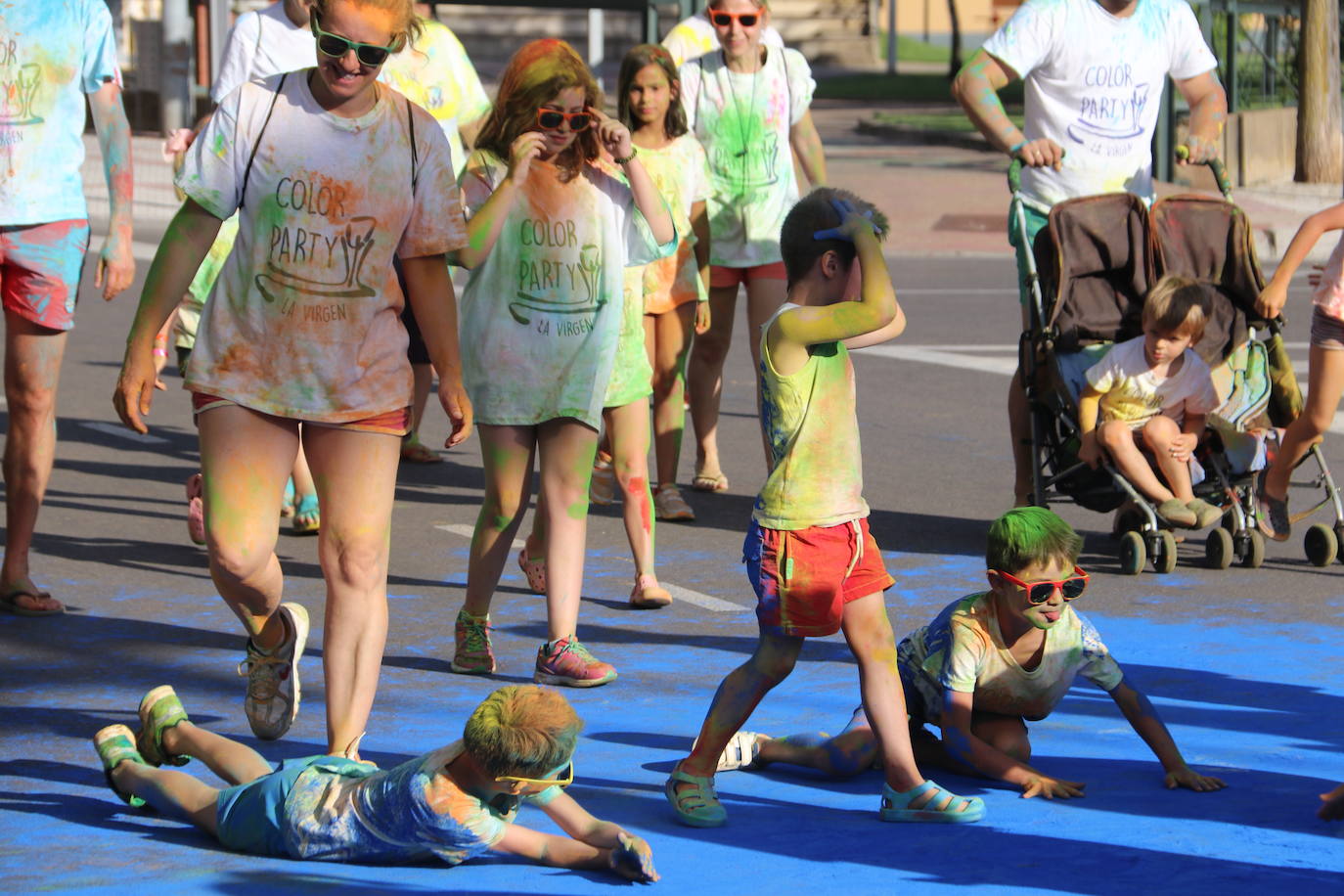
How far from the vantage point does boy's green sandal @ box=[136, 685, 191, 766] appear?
4934mm

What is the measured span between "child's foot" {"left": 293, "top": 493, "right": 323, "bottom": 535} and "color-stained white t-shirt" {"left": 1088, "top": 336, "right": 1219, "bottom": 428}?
10.4ft

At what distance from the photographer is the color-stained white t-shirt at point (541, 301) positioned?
20.4ft

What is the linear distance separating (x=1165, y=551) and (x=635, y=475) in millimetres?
2139

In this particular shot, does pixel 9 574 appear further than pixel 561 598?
Yes

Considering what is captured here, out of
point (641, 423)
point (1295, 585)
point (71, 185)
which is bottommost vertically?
point (1295, 585)

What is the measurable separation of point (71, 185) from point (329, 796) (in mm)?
3087

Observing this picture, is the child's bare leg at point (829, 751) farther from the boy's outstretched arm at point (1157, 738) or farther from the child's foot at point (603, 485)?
the child's foot at point (603, 485)

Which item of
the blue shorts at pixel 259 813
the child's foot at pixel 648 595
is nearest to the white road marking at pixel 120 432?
the child's foot at pixel 648 595

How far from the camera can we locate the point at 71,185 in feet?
22.5

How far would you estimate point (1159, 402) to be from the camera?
26.3 feet

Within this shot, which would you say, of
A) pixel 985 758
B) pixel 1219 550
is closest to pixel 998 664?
pixel 985 758

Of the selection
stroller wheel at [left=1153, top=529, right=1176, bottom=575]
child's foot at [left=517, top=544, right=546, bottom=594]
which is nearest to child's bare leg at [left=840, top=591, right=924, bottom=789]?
child's foot at [left=517, top=544, right=546, bottom=594]

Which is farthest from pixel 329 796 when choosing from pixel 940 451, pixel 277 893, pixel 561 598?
pixel 940 451

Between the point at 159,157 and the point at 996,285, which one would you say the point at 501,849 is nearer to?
the point at 996,285
